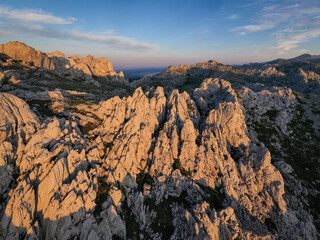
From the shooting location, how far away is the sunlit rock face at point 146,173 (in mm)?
25578

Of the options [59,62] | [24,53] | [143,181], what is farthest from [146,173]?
[59,62]

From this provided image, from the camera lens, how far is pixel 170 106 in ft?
205

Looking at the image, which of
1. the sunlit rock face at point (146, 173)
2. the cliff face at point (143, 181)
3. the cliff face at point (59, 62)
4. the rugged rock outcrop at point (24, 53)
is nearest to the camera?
the cliff face at point (143, 181)

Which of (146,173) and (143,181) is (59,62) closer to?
(146,173)

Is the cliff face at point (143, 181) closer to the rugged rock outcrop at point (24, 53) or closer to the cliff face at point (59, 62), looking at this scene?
the cliff face at point (59, 62)

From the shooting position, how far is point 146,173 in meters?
40.7

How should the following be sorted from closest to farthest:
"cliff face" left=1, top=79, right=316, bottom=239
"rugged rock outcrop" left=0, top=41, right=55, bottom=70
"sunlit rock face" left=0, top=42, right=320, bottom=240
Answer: "cliff face" left=1, top=79, right=316, bottom=239 < "sunlit rock face" left=0, top=42, right=320, bottom=240 < "rugged rock outcrop" left=0, top=41, right=55, bottom=70

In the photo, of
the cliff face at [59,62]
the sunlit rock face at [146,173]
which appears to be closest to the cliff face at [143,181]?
the sunlit rock face at [146,173]

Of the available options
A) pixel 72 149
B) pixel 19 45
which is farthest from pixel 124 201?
pixel 19 45

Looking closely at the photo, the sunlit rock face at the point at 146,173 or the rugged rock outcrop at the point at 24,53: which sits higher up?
the rugged rock outcrop at the point at 24,53

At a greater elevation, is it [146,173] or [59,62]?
[59,62]

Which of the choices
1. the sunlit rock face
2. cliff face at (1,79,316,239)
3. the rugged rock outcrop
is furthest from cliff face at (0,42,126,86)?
cliff face at (1,79,316,239)

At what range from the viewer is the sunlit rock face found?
25578 millimetres

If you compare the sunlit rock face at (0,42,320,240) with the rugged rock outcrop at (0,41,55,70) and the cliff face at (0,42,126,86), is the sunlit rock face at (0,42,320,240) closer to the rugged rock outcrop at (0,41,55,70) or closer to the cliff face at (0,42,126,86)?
the rugged rock outcrop at (0,41,55,70)
